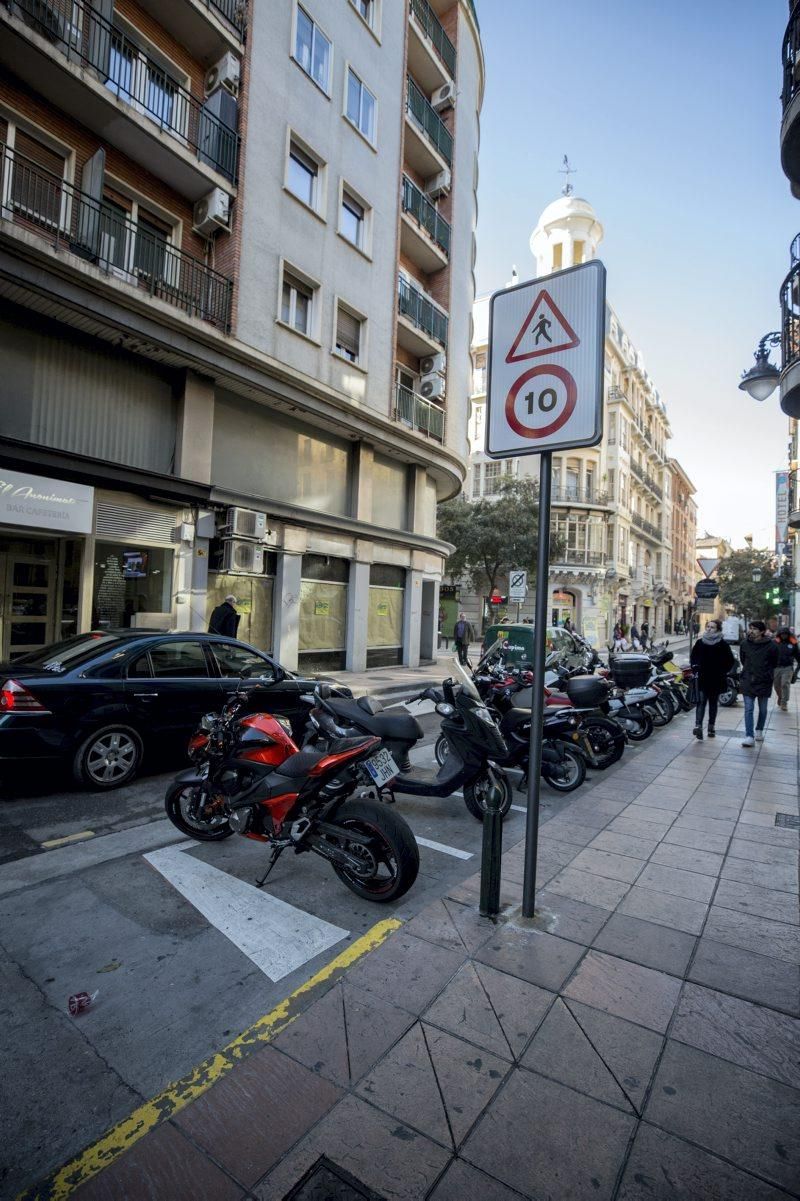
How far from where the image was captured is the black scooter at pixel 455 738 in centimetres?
494

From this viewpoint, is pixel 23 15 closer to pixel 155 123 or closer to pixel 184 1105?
pixel 155 123

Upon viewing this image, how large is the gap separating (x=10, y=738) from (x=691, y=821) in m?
6.03

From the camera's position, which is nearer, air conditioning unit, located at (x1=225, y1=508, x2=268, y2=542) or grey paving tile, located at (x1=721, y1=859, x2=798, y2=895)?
grey paving tile, located at (x1=721, y1=859, x2=798, y2=895)

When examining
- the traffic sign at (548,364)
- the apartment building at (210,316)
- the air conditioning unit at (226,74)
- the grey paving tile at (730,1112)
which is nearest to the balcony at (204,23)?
the apartment building at (210,316)

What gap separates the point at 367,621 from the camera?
56.1 ft

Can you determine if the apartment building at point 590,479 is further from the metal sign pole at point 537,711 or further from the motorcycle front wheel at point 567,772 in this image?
the metal sign pole at point 537,711

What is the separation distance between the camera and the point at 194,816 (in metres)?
4.44

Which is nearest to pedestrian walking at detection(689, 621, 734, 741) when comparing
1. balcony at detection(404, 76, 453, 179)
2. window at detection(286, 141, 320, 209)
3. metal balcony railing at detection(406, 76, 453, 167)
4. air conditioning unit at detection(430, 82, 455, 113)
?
window at detection(286, 141, 320, 209)

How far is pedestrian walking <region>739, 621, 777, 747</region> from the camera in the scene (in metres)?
8.52

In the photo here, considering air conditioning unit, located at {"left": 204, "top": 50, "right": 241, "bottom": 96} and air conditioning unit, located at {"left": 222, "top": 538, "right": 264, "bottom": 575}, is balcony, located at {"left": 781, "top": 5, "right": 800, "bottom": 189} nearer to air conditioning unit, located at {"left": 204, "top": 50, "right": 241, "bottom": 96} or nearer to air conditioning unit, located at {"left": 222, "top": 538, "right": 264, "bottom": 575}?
air conditioning unit, located at {"left": 204, "top": 50, "right": 241, "bottom": 96}

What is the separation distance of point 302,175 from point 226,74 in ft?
8.36

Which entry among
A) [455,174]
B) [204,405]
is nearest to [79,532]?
[204,405]

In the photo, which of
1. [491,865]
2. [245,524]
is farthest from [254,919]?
[245,524]

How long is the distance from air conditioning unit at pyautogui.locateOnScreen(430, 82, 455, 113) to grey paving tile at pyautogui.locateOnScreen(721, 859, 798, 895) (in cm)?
2333
